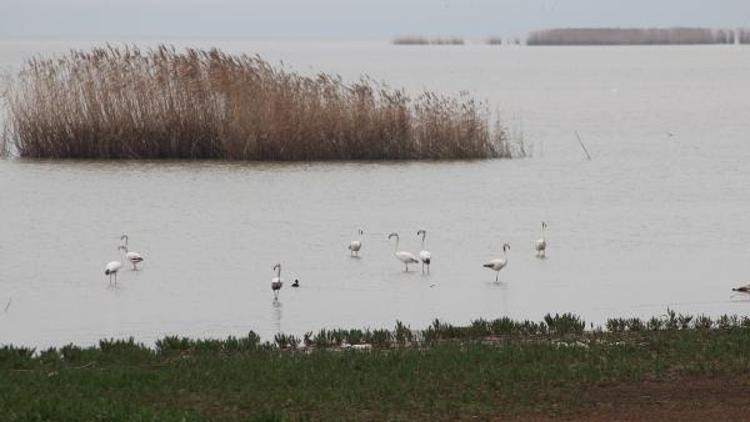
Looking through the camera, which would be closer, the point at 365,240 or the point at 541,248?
the point at 541,248

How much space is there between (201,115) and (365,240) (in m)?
10.6

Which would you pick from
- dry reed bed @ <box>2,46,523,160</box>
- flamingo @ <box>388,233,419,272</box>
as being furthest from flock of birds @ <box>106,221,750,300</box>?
dry reed bed @ <box>2,46,523,160</box>

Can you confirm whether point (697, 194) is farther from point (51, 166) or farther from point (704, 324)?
point (704, 324)

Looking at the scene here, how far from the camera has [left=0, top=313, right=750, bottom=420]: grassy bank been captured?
383 inches

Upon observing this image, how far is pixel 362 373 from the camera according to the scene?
430 inches

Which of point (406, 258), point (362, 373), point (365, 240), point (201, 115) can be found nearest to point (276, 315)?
point (406, 258)

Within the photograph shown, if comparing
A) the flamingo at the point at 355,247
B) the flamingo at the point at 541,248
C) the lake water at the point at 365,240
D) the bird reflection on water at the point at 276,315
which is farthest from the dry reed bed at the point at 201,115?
the bird reflection on water at the point at 276,315

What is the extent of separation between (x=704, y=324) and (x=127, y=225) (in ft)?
45.6

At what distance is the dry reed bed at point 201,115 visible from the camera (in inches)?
1273

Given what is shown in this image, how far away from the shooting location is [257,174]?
31875mm

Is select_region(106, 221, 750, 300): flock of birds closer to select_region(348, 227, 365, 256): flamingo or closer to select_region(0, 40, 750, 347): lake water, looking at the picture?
select_region(348, 227, 365, 256): flamingo

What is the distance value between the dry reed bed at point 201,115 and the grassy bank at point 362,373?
64.8ft

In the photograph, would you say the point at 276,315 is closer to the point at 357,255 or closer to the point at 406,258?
the point at 406,258

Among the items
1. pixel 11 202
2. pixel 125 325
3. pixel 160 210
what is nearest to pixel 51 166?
pixel 11 202
